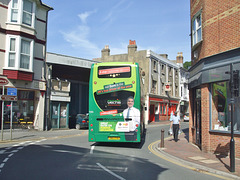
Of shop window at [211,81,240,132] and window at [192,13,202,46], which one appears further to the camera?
window at [192,13,202,46]

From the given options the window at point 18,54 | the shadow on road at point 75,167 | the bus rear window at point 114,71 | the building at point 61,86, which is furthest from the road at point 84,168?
the building at point 61,86

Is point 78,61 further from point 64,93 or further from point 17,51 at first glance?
point 17,51

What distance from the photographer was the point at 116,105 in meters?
10.9

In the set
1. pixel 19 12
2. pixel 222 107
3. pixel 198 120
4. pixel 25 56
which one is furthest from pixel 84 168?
pixel 19 12

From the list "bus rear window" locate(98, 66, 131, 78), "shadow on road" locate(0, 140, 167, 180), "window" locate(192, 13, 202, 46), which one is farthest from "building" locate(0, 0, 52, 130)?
"window" locate(192, 13, 202, 46)

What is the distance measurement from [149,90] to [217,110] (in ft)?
75.7

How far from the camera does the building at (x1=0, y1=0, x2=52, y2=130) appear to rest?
16.9 meters

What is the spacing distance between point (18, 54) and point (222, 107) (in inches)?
561

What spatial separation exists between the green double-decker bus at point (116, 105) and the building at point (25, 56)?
892 centimetres

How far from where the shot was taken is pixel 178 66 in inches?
1747

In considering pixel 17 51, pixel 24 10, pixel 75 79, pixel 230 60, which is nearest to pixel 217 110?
pixel 230 60

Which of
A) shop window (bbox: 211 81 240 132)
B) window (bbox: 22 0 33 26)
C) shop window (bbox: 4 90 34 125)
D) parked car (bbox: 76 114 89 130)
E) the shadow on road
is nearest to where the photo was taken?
the shadow on road

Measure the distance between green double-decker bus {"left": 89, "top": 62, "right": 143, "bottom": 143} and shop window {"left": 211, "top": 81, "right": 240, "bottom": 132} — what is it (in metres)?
3.39

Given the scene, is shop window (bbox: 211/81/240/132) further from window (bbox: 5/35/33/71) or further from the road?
window (bbox: 5/35/33/71)
